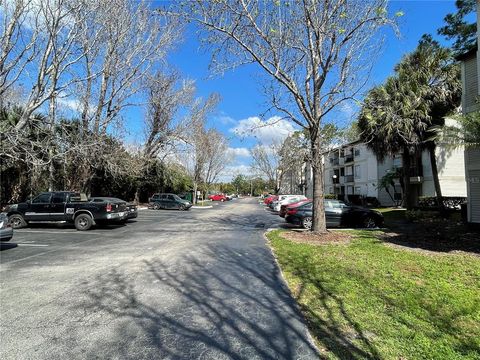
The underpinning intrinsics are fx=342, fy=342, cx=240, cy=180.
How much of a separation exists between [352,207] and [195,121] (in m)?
24.4

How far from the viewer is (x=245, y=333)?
425cm

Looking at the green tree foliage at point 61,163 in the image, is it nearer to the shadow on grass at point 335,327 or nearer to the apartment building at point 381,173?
the shadow on grass at point 335,327

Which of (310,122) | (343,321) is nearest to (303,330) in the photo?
(343,321)

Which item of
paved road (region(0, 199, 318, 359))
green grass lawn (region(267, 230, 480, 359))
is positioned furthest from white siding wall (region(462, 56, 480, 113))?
paved road (region(0, 199, 318, 359))

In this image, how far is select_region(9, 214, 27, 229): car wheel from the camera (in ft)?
50.8

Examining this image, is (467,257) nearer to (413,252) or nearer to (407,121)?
(413,252)

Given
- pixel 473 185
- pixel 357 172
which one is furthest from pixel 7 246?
pixel 357 172

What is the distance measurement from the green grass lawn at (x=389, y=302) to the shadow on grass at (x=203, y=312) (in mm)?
314

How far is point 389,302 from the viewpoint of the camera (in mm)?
5273

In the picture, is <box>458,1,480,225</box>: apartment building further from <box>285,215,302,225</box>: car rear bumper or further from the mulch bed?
<box>285,215,302,225</box>: car rear bumper

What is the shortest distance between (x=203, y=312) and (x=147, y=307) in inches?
34.8

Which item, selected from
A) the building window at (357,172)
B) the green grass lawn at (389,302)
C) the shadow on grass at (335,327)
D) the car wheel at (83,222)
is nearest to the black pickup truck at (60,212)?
the car wheel at (83,222)

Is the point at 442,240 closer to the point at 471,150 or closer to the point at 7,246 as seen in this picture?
the point at 471,150

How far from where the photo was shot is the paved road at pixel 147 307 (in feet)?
12.7
